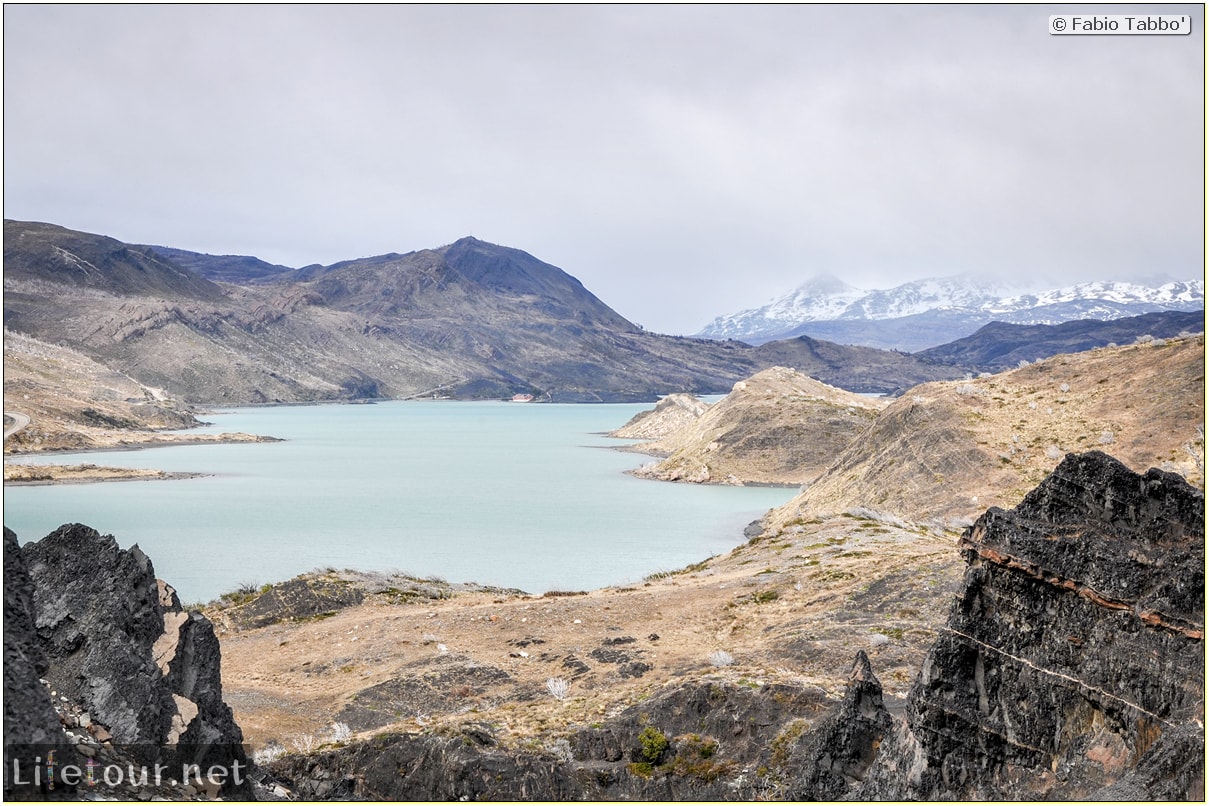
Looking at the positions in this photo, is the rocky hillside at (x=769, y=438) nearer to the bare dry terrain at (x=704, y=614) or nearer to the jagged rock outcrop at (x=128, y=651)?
the bare dry terrain at (x=704, y=614)

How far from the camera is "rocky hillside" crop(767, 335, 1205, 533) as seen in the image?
3312 centimetres

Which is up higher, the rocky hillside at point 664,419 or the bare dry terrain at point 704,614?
the rocky hillside at point 664,419

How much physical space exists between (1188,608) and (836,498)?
35.4 meters

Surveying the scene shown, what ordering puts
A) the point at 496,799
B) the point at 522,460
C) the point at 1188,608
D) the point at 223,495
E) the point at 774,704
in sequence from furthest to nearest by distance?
the point at 522,460 → the point at 223,495 → the point at 774,704 → the point at 496,799 → the point at 1188,608

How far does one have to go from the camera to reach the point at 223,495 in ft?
195

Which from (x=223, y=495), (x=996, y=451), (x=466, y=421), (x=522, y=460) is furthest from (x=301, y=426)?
(x=996, y=451)

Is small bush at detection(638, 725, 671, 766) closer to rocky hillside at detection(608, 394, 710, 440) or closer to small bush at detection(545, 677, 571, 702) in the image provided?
small bush at detection(545, 677, 571, 702)

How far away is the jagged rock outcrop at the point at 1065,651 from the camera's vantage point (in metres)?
8.27

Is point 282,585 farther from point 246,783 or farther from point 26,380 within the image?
point 26,380

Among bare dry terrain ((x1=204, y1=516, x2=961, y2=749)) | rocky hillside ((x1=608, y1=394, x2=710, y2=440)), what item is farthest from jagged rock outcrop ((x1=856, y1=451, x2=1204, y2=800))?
rocky hillside ((x1=608, y1=394, x2=710, y2=440))

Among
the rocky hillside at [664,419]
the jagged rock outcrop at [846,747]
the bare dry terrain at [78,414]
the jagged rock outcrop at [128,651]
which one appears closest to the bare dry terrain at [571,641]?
the jagged rock outcrop at [846,747]

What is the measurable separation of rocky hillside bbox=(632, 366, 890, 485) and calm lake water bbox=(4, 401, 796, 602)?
3.04 meters

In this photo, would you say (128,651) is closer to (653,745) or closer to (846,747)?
(653,745)

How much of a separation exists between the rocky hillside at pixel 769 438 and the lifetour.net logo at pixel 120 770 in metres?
57.2
